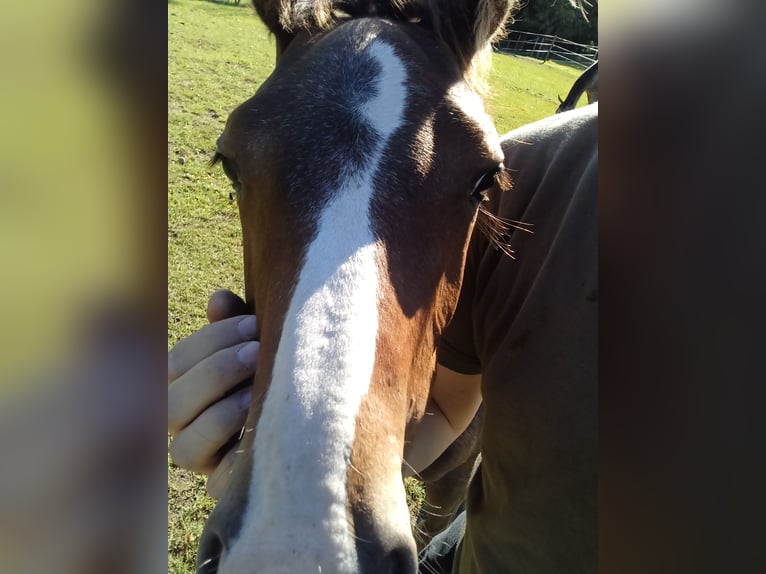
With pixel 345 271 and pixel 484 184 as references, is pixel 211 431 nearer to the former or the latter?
pixel 345 271

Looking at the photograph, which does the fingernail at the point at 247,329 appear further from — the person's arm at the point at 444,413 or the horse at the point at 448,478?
the horse at the point at 448,478

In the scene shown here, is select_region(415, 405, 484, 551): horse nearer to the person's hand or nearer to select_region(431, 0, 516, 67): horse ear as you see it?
the person's hand

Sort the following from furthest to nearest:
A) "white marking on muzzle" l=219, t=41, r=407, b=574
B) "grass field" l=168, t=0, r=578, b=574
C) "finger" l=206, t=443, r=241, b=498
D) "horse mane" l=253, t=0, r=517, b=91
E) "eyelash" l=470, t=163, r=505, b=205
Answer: "grass field" l=168, t=0, r=578, b=574
"horse mane" l=253, t=0, r=517, b=91
"eyelash" l=470, t=163, r=505, b=205
"finger" l=206, t=443, r=241, b=498
"white marking on muzzle" l=219, t=41, r=407, b=574

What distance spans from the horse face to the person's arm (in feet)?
1.74

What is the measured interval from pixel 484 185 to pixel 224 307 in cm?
82

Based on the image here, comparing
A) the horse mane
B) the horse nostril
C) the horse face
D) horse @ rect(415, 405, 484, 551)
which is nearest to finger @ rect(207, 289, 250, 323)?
the horse face

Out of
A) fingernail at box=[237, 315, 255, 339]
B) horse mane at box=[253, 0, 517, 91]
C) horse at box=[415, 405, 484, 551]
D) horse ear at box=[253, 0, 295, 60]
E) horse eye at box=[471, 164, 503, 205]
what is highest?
horse mane at box=[253, 0, 517, 91]

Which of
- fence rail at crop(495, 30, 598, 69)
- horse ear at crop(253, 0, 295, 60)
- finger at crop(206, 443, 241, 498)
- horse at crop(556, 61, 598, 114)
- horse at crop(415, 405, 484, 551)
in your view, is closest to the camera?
finger at crop(206, 443, 241, 498)

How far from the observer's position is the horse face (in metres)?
0.90

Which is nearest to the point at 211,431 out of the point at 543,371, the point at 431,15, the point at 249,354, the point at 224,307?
the point at 249,354
